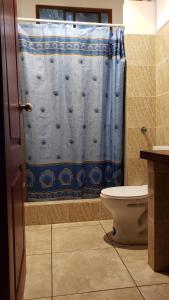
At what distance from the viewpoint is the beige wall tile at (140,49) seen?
2.32m

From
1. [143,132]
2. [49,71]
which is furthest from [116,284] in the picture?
[49,71]

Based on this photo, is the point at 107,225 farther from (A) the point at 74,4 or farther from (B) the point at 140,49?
(A) the point at 74,4

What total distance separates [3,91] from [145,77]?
6.10 ft

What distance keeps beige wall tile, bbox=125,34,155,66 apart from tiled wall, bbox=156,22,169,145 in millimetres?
65

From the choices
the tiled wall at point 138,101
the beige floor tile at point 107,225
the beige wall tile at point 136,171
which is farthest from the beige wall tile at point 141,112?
the beige floor tile at point 107,225

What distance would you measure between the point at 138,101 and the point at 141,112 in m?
0.11

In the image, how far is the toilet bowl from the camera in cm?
175

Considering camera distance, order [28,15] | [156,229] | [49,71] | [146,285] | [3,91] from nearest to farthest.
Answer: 1. [3,91]
2. [146,285]
3. [156,229]
4. [49,71]
5. [28,15]

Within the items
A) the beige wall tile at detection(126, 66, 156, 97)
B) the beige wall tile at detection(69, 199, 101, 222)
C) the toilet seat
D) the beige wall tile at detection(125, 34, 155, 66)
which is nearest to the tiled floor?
the beige wall tile at detection(69, 199, 101, 222)

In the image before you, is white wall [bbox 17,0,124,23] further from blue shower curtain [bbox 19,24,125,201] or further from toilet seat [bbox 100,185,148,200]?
toilet seat [bbox 100,185,148,200]

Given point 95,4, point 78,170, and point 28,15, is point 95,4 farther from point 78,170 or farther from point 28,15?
point 78,170

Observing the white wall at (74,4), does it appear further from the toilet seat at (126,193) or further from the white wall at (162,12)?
the toilet seat at (126,193)

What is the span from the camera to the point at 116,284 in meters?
1.38

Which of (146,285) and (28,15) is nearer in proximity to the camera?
(146,285)
